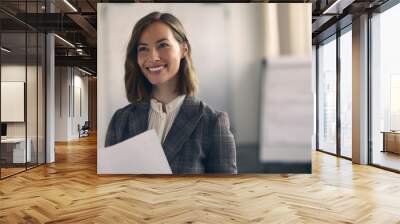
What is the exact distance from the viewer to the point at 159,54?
6371 millimetres

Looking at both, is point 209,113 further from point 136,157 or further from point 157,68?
point 136,157

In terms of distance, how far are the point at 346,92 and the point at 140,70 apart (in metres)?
5.35

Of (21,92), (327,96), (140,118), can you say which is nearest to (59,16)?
(21,92)

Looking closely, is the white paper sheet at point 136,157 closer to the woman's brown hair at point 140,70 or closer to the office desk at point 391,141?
the woman's brown hair at point 140,70

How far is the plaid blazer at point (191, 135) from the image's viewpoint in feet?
20.8

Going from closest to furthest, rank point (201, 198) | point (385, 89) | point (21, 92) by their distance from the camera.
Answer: point (201, 198)
point (21, 92)
point (385, 89)

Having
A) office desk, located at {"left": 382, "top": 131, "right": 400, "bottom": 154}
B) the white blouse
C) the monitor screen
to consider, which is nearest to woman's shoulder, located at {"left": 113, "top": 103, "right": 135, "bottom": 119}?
the white blouse

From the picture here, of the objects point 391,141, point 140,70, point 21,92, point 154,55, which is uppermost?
point 154,55

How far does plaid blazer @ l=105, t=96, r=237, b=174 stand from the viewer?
20.8ft

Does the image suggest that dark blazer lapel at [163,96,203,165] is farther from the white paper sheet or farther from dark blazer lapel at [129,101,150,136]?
dark blazer lapel at [129,101,150,136]

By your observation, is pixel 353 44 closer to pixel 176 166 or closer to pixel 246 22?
pixel 246 22

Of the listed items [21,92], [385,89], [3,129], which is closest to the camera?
[3,129]

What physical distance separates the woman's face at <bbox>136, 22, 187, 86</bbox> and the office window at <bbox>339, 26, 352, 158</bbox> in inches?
180

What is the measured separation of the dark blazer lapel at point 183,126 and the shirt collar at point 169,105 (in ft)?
0.26
